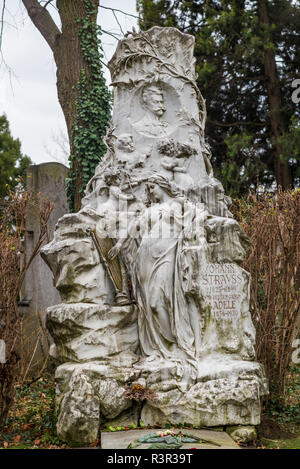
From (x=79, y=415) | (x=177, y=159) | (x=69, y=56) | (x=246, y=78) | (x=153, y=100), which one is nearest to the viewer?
(x=79, y=415)

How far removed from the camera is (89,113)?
10516 millimetres

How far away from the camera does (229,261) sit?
239 inches

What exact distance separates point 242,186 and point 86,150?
4.53m

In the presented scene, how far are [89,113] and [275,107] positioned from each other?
502cm

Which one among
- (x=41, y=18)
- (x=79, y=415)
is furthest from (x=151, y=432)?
(x=41, y=18)

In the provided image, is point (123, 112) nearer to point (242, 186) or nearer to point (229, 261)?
point (229, 261)

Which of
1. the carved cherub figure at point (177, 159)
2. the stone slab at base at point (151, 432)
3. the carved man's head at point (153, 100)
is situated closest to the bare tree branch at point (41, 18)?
the carved man's head at point (153, 100)

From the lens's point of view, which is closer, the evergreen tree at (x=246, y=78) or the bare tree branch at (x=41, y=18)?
the bare tree branch at (x=41, y=18)

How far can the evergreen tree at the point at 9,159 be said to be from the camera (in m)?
17.9

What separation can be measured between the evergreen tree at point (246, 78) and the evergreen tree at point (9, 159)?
23.1 feet

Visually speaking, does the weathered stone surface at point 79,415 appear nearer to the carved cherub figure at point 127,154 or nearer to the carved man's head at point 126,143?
the carved cherub figure at point 127,154

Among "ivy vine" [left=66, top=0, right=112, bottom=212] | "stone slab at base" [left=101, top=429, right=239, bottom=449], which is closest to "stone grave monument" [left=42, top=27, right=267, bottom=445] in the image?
"stone slab at base" [left=101, top=429, right=239, bottom=449]

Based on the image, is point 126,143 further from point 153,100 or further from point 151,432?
point 151,432

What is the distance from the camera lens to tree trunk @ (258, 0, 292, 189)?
504 inches
